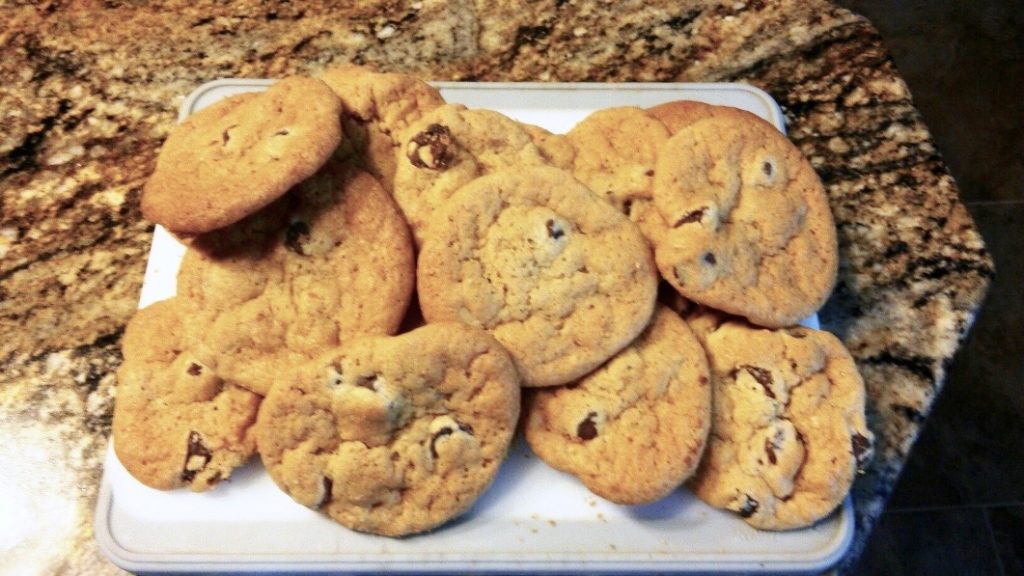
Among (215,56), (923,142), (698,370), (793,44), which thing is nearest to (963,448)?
(923,142)

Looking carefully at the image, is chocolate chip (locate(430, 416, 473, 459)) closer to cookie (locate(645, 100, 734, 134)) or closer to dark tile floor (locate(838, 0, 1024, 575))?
cookie (locate(645, 100, 734, 134))

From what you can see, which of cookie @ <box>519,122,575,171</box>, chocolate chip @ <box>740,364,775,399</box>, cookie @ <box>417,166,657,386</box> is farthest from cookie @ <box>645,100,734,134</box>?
chocolate chip @ <box>740,364,775,399</box>

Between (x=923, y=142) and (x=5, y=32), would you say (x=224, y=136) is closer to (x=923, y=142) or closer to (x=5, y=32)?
(x=5, y=32)

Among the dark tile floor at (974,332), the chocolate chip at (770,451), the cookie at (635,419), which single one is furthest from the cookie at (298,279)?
the dark tile floor at (974,332)

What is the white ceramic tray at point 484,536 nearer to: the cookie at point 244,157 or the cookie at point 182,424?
the cookie at point 182,424

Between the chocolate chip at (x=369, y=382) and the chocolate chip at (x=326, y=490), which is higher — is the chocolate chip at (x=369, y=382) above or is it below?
above
